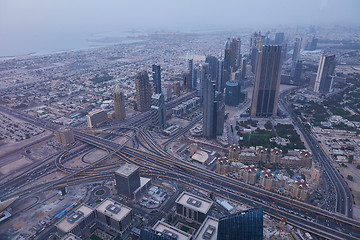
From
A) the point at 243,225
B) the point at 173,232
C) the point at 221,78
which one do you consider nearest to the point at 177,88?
the point at 221,78

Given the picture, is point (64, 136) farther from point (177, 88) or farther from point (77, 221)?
point (177, 88)

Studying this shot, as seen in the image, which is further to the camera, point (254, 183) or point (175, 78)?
point (175, 78)

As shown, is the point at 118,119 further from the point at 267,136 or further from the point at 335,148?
the point at 335,148

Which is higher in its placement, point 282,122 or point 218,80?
point 218,80

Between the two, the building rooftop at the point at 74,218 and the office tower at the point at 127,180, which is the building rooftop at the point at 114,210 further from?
the office tower at the point at 127,180

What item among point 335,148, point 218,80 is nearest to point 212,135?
point 335,148

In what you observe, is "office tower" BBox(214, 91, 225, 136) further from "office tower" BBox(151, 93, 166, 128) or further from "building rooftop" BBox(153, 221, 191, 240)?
"building rooftop" BBox(153, 221, 191, 240)

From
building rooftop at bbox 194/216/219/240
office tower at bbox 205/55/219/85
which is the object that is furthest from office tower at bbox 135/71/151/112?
building rooftop at bbox 194/216/219/240
